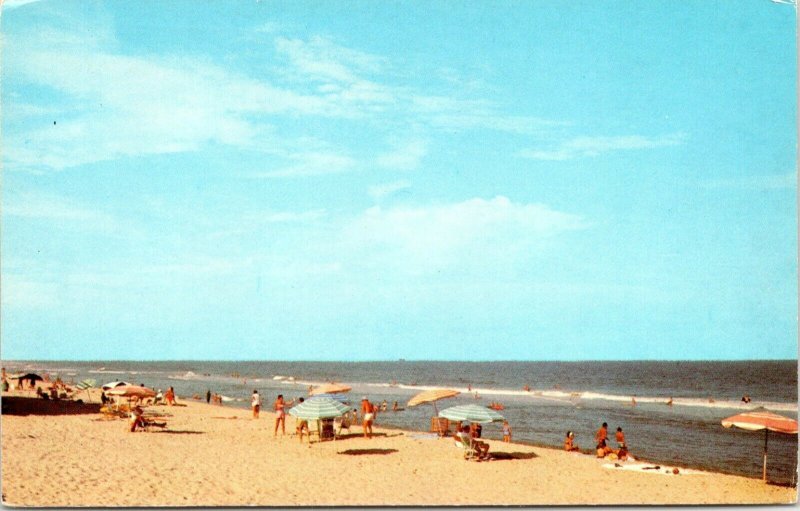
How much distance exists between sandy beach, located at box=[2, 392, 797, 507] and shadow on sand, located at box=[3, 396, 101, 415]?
440 cm

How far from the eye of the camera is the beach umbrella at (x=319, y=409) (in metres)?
15.7

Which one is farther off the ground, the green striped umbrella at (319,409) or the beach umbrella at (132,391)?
the green striped umbrella at (319,409)

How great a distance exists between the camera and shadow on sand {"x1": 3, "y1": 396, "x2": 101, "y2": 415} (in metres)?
21.6

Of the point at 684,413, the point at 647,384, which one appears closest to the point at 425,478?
the point at 684,413

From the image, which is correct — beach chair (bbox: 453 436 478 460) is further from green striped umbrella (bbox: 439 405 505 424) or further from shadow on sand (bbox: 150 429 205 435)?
shadow on sand (bbox: 150 429 205 435)

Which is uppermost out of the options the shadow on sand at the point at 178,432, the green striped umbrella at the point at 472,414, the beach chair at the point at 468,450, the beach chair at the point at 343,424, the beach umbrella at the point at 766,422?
the beach umbrella at the point at 766,422

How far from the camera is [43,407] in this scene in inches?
906

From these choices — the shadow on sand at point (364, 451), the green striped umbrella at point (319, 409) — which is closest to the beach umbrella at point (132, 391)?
the green striped umbrella at point (319, 409)

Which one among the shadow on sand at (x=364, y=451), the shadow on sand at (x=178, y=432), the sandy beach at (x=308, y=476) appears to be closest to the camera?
the sandy beach at (x=308, y=476)

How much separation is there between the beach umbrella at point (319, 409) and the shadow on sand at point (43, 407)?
10.5 meters

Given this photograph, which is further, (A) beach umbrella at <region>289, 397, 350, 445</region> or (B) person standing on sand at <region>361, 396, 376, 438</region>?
(B) person standing on sand at <region>361, 396, 376, 438</region>

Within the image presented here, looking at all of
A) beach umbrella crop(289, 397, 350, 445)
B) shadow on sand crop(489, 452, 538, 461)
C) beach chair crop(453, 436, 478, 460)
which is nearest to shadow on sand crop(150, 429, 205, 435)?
beach umbrella crop(289, 397, 350, 445)

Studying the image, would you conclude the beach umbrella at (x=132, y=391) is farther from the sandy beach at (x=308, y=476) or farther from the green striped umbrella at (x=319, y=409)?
the green striped umbrella at (x=319, y=409)

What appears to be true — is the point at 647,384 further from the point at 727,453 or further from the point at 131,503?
the point at 131,503
